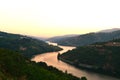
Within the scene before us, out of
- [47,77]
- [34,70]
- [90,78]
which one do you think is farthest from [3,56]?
[90,78]

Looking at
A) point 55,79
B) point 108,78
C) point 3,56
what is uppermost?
point 3,56

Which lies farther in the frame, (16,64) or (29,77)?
(16,64)

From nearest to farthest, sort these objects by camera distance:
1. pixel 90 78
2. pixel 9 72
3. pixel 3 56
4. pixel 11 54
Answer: pixel 9 72 → pixel 3 56 → pixel 11 54 → pixel 90 78

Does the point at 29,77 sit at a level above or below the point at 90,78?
above

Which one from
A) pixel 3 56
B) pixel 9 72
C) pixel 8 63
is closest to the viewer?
pixel 9 72

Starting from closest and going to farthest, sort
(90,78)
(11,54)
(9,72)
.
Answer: (9,72)
(11,54)
(90,78)

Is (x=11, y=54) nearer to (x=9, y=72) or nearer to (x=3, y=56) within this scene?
(x=3, y=56)

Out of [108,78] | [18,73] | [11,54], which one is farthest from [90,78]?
[18,73]

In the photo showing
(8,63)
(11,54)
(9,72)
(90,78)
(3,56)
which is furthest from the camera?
(90,78)

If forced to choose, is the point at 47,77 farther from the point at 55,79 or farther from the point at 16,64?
the point at 16,64
